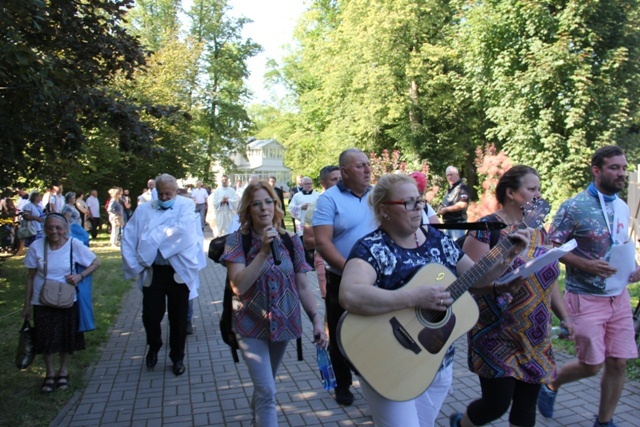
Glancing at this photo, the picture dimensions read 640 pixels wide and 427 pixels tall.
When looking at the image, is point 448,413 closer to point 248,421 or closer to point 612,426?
point 612,426

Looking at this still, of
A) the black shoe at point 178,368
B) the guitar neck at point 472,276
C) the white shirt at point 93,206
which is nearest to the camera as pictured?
the guitar neck at point 472,276

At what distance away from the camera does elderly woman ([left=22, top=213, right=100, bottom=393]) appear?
5.27 metres

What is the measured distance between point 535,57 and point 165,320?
16509mm

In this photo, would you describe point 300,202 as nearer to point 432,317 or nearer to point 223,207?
point 223,207

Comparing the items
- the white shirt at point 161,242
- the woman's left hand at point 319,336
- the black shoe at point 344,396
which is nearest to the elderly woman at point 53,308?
the white shirt at point 161,242

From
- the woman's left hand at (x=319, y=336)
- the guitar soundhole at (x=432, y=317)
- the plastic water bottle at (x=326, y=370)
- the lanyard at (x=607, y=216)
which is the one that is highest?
the lanyard at (x=607, y=216)

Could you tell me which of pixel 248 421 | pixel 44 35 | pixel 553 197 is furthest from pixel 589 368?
pixel 553 197

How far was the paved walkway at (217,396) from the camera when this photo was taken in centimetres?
457

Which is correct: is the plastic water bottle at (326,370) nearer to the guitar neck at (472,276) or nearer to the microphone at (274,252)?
the microphone at (274,252)

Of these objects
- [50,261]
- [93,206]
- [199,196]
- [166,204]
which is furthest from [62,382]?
[93,206]

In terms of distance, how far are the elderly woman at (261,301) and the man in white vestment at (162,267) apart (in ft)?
7.45

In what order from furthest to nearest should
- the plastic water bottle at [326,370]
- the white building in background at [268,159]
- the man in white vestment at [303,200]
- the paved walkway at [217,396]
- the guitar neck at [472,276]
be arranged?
1. the white building in background at [268,159]
2. the man in white vestment at [303,200]
3. the plastic water bottle at [326,370]
4. the paved walkway at [217,396]
5. the guitar neck at [472,276]

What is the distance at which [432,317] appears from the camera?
2719mm

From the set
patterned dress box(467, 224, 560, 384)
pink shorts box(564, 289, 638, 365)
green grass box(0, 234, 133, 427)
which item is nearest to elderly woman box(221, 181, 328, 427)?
patterned dress box(467, 224, 560, 384)
